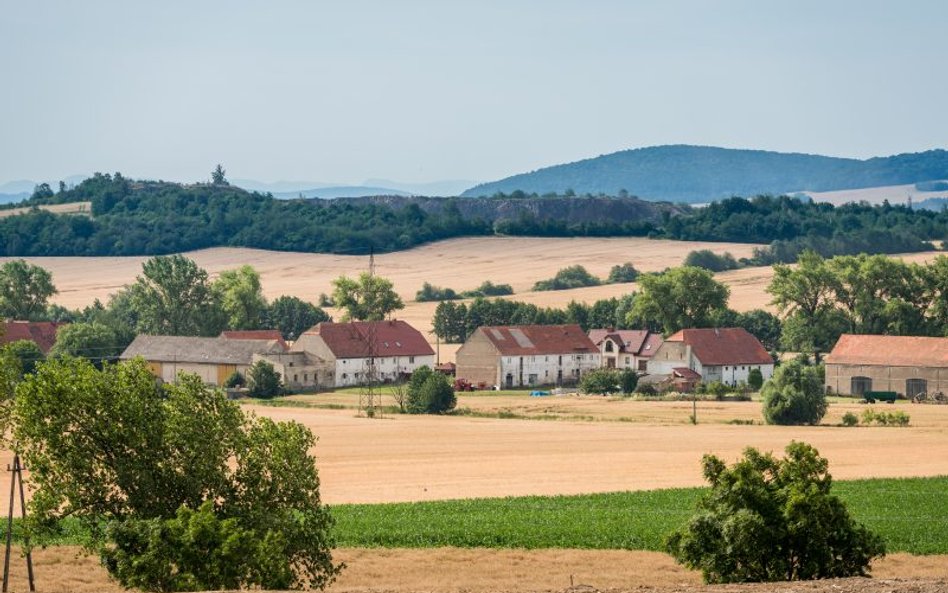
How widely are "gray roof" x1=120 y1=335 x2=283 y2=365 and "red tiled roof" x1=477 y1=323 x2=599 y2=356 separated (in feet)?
43.9

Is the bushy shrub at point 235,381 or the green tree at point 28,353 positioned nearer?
the green tree at point 28,353

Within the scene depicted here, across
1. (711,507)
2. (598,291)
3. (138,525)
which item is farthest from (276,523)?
(598,291)

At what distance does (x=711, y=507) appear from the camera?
33031 mm

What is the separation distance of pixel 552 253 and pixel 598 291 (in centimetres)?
3681

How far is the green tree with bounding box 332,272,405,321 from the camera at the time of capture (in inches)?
5002

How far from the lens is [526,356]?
107 m

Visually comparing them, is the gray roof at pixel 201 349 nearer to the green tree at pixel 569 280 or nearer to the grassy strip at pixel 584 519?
the grassy strip at pixel 584 519

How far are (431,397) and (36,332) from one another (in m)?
35.9

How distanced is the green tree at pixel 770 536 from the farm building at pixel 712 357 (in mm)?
71047

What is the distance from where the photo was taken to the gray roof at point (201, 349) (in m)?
103

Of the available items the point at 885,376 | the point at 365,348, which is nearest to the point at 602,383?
the point at 885,376

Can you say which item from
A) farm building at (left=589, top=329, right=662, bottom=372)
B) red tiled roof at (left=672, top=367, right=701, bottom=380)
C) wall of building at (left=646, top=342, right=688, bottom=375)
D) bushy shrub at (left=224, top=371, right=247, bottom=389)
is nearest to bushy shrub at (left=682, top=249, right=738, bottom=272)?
farm building at (left=589, top=329, right=662, bottom=372)

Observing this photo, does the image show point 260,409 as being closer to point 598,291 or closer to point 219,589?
point 219,589

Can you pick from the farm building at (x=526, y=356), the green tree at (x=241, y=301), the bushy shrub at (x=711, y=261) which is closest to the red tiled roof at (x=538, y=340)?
the farm building at (x=526, y=356)
